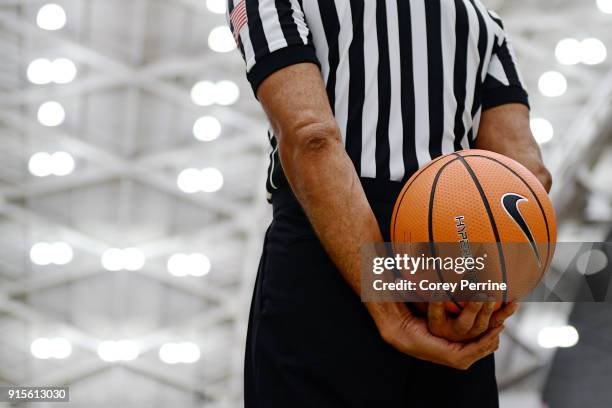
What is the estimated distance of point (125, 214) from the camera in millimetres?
7281

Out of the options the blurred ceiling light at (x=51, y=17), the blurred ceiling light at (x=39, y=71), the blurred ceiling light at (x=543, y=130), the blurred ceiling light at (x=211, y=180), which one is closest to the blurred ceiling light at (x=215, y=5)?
the blurred ceiling light at (x=51, y=17)

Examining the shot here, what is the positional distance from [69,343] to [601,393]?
5.28 meters

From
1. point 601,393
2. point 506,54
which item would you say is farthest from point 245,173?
point 506,54

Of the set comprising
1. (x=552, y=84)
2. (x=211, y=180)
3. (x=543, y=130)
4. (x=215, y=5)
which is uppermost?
(x=215, y=5)

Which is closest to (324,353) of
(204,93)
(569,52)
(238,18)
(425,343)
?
(425,343)

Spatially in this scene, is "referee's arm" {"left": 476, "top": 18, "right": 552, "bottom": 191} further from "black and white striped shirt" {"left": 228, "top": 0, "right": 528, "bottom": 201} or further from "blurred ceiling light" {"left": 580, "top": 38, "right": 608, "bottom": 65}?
"blurred ceiling light" {"left": 580, "top": 38, "right": 608, "bottom": 65}

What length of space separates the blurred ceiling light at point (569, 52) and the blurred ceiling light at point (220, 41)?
3358 mm

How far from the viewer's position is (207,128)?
24.0 ft

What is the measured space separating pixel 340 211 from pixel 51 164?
6614mm

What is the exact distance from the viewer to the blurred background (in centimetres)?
709

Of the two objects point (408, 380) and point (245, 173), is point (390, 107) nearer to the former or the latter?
point (408, 380)

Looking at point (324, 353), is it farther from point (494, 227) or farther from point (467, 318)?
point (494, 227)

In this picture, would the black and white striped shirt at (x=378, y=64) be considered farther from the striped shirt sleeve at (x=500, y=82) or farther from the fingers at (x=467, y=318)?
the fingers at (x=467, y=318)

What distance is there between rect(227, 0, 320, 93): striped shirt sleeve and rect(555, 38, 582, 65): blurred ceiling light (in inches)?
247
